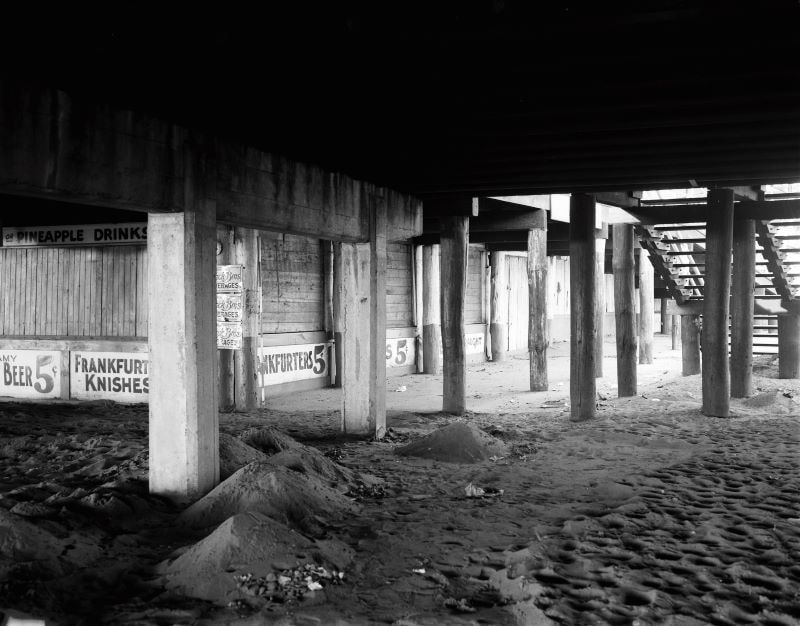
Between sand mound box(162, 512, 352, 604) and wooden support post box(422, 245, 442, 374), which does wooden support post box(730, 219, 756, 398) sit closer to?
wooden support post box(422, 245, 442, 374)

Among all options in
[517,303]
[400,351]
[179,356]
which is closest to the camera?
[179,356]

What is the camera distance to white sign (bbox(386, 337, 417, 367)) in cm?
2088

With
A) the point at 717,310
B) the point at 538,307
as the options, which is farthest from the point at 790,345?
the point at 538,307

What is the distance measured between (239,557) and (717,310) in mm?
10225

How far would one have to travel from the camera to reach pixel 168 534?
6512 millimetres

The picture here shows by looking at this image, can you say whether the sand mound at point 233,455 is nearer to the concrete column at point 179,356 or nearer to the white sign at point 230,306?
the concrete column at point 179,356

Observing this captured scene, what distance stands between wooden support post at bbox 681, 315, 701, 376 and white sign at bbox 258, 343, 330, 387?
28.5 feet

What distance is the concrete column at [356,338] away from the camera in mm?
11195

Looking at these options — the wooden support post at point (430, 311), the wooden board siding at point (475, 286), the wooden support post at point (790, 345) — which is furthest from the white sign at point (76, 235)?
the wooden support post at point (790, 345)

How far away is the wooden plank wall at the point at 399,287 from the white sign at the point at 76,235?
308 inches

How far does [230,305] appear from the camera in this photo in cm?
1356

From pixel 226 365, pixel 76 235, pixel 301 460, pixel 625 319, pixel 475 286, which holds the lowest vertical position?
pixel 301 460

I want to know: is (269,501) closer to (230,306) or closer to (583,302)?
(230,306)

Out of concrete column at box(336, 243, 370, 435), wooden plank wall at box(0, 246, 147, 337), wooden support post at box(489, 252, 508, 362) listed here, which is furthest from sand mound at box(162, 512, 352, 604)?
wooden support post at box(489, 252, 508, 362)
